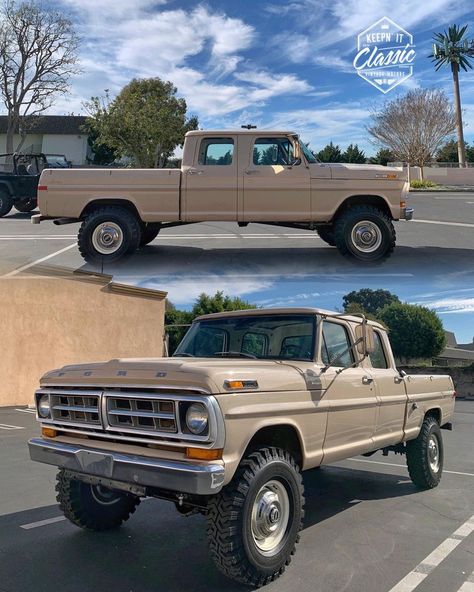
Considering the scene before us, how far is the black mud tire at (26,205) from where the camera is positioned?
14.8 metres

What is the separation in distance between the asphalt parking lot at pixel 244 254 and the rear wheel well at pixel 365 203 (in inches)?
23.9

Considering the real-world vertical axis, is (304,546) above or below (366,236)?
below

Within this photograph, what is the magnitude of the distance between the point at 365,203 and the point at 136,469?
16.2 feet

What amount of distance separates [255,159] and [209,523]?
5.03 metres

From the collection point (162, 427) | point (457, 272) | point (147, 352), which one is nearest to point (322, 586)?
point (162, 427)

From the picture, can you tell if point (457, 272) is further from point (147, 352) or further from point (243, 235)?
point (147, 352)

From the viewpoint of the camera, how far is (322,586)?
4.01m

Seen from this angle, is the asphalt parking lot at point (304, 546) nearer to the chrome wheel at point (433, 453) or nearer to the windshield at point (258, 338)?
the chrome wheel at point (433, 453)

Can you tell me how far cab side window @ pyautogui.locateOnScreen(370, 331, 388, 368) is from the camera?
630 centimetres

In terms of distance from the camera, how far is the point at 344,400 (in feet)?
17.1

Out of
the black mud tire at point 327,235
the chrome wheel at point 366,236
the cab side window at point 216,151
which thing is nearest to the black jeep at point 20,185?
the cab side window at point 216,151

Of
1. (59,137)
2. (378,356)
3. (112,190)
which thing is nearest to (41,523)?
(378,356)

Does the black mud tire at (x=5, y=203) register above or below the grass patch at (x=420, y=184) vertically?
below

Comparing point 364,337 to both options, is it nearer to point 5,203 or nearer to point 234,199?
point 234,199
